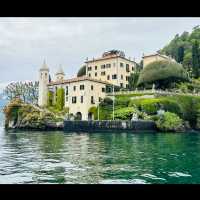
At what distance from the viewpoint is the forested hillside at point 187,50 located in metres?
57.5

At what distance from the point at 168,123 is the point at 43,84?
2405 centimetres

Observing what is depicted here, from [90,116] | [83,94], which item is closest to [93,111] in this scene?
[90,116]

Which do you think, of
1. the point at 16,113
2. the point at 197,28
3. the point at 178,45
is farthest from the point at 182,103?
the point at 197,28

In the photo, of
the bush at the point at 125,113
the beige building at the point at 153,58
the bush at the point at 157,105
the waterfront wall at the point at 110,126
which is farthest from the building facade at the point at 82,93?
the bush at the point at 157,105

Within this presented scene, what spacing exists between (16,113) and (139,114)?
2077 cm

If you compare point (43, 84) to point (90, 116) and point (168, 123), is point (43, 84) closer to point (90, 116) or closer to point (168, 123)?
point (90, 116)

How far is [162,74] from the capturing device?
48656mm

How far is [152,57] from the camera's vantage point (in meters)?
55.4

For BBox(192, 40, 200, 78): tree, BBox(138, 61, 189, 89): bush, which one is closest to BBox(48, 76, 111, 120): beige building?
BBox(138, 61, 189, 89): bush

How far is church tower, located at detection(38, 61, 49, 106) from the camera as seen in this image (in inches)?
2242

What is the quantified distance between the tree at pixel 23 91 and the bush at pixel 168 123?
2694 centimetres

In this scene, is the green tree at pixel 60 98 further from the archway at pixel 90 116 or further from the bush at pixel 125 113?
the bush at pixel 125 113

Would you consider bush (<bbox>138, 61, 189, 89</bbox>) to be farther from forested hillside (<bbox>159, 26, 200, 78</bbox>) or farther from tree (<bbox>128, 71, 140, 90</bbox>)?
forested hillside (<bbox>159, 26, 200, 78</bbox>)
